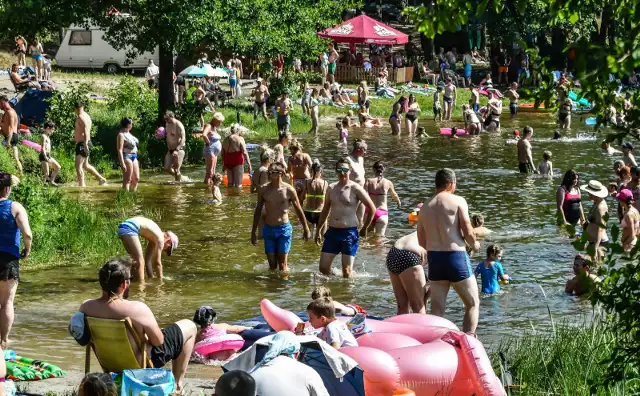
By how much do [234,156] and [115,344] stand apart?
14.5 meters

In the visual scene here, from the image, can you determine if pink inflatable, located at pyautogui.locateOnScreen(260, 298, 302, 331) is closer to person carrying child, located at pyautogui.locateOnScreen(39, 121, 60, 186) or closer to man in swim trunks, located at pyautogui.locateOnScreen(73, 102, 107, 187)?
person carrying child, located at pyautogui.locateOnScreen(39, 121, 60, 186)

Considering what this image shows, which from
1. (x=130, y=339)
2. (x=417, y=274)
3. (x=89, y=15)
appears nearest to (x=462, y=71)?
(x=89, y=15)

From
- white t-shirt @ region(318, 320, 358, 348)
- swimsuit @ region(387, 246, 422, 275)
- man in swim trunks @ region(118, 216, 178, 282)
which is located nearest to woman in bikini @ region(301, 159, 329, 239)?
man in swim trunks @ region(118, 216, 178, 282)

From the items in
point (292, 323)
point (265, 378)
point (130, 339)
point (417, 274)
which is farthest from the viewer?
point (417, 274)

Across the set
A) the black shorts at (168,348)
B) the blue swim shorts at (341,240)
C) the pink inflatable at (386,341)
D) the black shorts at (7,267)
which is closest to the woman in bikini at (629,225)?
the blue swim shorts at (341,240)

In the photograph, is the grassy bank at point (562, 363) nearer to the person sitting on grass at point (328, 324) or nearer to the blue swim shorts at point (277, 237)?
the person sitting on grass at point (328, 324)

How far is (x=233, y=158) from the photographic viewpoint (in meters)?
22.6

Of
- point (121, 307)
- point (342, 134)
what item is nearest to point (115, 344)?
point (121, 307)

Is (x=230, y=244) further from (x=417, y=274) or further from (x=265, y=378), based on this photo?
(x=265, y=378)

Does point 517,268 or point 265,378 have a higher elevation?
point 265,378

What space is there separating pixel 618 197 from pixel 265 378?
1030 cm

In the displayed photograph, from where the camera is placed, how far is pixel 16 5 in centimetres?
2375

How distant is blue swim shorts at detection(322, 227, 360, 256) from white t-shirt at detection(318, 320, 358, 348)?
5112mm

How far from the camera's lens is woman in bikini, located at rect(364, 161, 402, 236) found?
17234 millimetres
